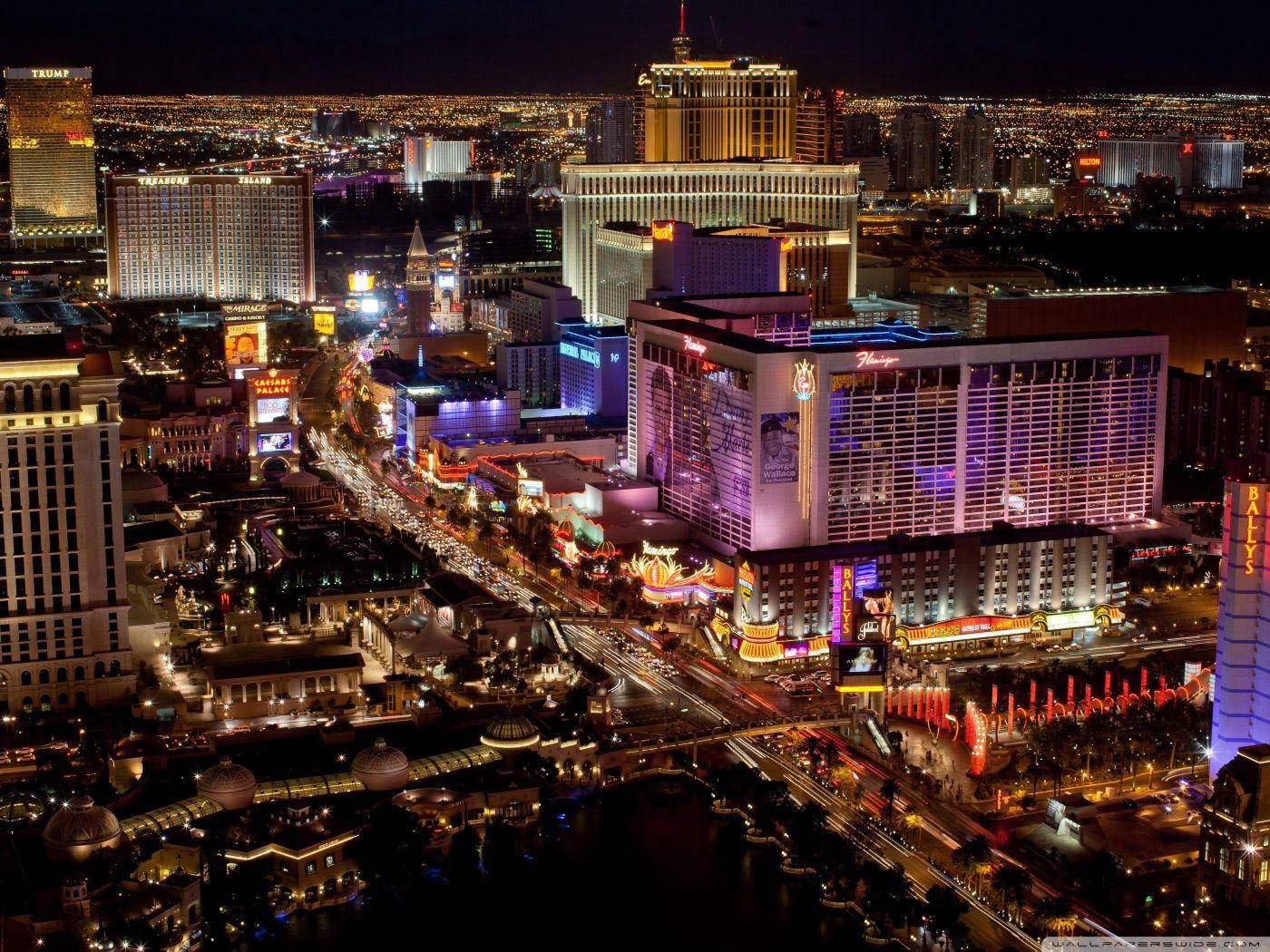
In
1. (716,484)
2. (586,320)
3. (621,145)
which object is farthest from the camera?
(621,145)

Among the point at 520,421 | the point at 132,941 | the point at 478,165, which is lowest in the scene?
→ the point at 132,941

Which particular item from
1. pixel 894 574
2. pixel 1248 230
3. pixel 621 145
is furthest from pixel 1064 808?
pixel 1248 230

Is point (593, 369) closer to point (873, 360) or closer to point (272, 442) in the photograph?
point (272, 442)

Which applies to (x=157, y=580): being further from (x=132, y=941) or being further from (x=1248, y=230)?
(x=1248, y=230)

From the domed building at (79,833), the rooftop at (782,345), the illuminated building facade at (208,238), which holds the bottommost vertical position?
the domed building at (79,833)

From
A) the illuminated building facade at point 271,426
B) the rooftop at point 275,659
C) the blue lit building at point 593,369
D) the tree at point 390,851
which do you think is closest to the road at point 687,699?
the illuminated building facade at point 271,426

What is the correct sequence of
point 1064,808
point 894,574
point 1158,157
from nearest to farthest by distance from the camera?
point 1064,808 → point 894,574 → point 1158,157

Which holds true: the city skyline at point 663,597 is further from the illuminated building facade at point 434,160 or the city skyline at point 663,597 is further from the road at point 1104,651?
the illuminated building facade at point 434,160

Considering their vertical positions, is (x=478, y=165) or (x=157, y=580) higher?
(x=478, y=165)
